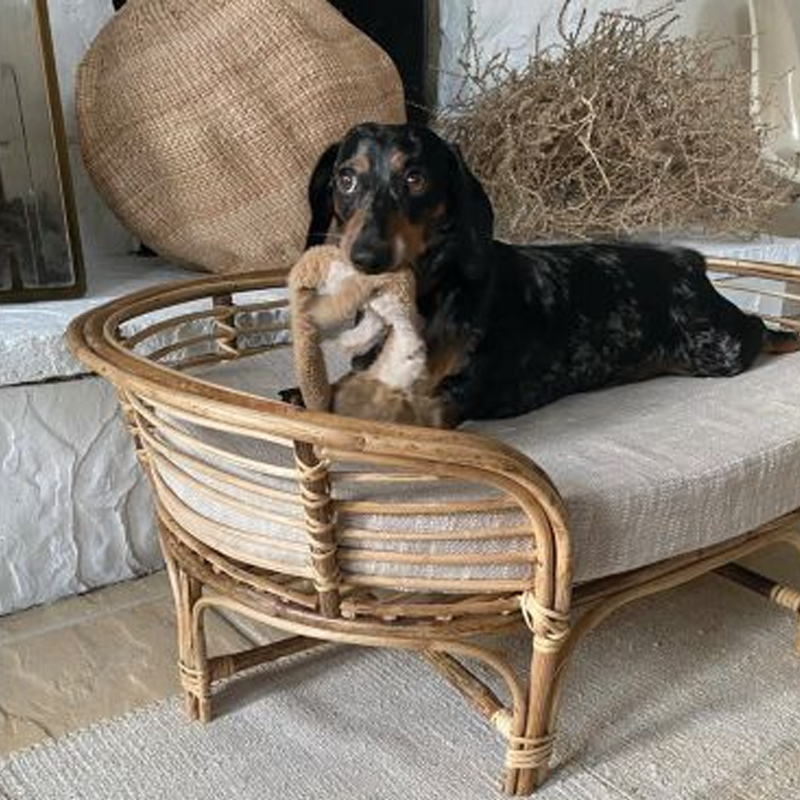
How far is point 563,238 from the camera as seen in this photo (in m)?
1.82

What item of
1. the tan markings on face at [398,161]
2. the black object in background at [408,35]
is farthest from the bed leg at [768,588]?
the black object in background at [408,35]

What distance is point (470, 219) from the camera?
111cm

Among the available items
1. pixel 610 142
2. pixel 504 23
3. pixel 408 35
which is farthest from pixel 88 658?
pixel 504 23

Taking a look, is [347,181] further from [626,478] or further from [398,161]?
[626,478]

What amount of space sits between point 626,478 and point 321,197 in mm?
469

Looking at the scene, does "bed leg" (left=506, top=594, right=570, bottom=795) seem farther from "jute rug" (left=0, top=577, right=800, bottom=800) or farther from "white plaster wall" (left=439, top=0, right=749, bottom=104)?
"white plaster wall" (left=439, top=0, right=749, bottom=104)

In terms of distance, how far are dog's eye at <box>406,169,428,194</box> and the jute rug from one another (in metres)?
0.63

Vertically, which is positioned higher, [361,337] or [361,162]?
[361,162]

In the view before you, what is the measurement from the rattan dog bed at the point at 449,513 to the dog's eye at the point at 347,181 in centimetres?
24

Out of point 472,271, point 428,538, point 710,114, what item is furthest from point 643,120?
point 428,538

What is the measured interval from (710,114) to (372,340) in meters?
1.06

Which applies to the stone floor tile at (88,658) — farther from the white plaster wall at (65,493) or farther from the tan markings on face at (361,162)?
the tan markings on face at (361,162)

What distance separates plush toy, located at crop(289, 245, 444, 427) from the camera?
3.29 feet

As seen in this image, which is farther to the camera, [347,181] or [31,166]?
[31,166]
